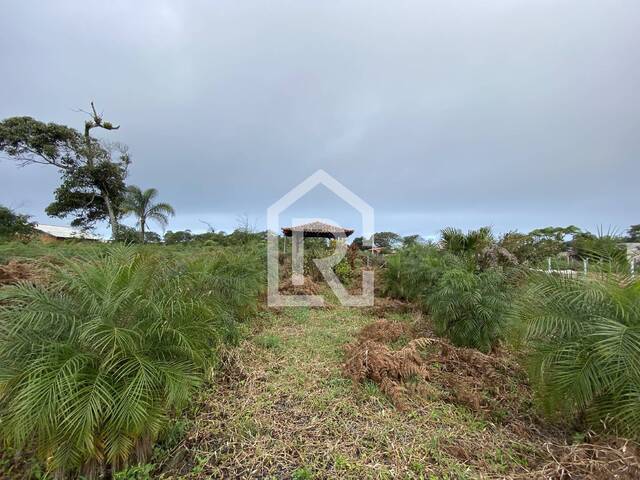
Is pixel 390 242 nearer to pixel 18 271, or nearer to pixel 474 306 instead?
pixel 474 306

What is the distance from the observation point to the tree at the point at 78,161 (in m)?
12.8

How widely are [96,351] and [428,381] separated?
116 inches

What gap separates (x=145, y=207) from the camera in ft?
44.0

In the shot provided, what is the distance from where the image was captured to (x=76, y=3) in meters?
6.06

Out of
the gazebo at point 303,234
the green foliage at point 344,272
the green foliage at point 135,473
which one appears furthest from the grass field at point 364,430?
the green foliage at point 344,272

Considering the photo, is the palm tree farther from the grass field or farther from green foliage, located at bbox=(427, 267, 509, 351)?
green foliage, located at bbox=(427, 267, 509, 351)

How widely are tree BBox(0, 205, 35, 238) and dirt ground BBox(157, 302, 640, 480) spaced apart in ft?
36.5

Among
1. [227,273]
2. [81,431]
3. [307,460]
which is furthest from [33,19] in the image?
[307,460]

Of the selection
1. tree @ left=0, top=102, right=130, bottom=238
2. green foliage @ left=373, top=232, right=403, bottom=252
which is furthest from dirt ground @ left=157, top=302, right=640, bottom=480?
tree @ left=0, top=102, right=130, bottom=238

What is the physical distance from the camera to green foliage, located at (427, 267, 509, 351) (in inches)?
145

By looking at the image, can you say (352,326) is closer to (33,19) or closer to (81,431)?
(81,431)

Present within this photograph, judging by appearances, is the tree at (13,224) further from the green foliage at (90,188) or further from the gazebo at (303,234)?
the gazebo at (303,234)

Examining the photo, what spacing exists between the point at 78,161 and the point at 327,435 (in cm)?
1760

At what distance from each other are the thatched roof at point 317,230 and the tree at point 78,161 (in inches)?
362
